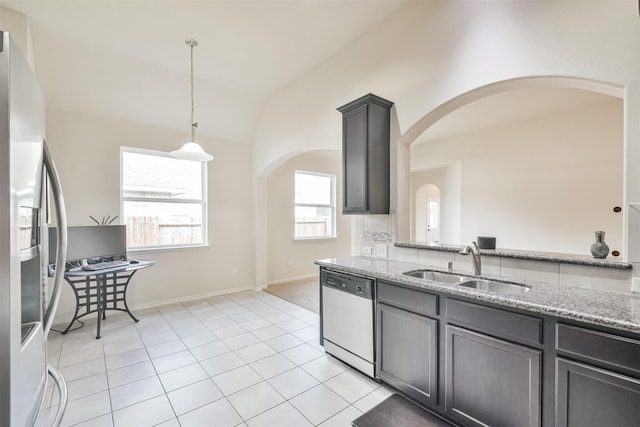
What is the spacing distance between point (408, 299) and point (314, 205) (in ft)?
14.4

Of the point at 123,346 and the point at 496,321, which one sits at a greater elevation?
the point at 496,321

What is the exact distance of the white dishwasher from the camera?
2.34 metres

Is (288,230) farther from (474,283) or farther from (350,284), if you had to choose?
(474,283)

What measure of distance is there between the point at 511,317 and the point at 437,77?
2023 millimetres

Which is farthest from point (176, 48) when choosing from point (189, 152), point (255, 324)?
point (255, 324)

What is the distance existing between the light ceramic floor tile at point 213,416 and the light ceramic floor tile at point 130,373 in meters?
0.76

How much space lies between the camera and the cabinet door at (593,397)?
3.93 ft

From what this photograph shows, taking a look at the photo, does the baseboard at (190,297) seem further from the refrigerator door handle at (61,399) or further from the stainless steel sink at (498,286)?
the stainless steel sink at (498,286)

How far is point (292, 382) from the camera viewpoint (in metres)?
2.37

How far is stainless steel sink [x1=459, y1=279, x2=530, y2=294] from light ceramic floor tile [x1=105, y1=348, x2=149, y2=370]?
3.05 m

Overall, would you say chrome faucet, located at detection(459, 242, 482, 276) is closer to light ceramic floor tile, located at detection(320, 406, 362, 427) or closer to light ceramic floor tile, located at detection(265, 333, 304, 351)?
light ceramic floor tile, located at detection(320, 406, 362, 427)

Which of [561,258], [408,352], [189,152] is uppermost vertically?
[189,152]

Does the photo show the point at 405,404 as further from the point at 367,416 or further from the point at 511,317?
the point at 511,317

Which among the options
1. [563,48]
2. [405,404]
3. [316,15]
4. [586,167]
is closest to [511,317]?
[405,404]
